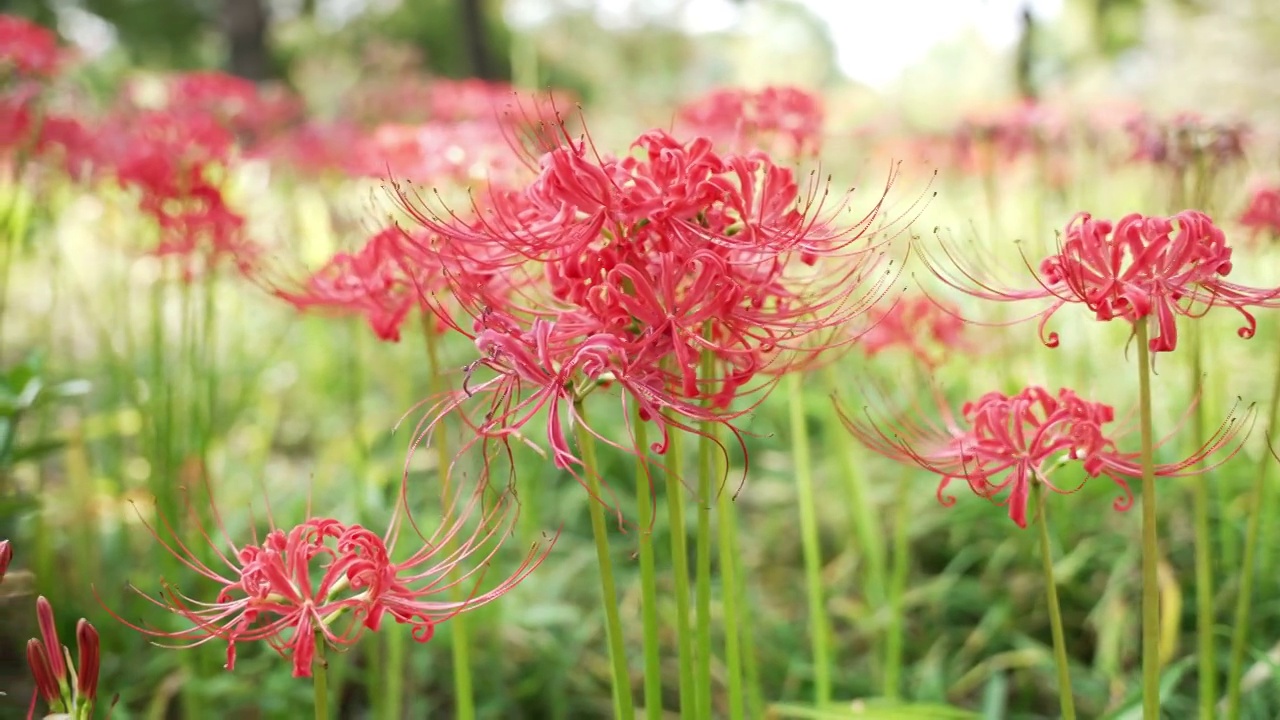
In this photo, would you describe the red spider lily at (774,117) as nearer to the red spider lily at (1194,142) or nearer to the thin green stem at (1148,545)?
the red spider lily at (1194,142)

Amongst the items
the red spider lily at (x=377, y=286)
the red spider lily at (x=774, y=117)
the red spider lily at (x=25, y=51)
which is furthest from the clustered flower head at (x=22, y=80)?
the red spider lily at (x=774, y=117)

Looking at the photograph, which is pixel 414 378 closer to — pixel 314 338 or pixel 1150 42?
pixel 314 338

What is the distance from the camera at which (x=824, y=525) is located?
3.35 m

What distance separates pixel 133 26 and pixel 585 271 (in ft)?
58.8

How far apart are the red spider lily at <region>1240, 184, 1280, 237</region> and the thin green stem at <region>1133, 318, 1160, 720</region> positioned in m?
0.97

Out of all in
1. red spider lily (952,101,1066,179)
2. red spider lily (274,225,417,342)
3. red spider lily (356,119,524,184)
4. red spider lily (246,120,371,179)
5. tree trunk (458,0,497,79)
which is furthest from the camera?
tree trunk (458,0,497,79)

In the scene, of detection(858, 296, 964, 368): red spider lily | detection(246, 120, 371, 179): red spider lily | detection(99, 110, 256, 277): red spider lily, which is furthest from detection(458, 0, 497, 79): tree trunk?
detection(858, 296, 964, 368): red spider lily

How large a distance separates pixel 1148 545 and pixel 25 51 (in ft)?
8.22

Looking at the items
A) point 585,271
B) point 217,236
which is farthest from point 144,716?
point 585,271

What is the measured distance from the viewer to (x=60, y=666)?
936 millimetres

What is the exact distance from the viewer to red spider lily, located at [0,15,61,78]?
7.70 feet

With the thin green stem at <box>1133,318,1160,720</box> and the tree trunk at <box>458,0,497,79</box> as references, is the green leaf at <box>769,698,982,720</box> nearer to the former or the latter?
the thin green stem at <box>1133,318,1160,720</box>

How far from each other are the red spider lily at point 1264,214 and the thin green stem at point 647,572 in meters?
1.25

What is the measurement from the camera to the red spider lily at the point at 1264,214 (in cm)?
171
